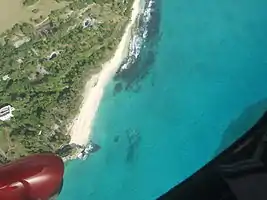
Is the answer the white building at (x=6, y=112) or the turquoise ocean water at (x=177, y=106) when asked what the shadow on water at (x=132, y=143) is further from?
the white building at (x=6, y=112)

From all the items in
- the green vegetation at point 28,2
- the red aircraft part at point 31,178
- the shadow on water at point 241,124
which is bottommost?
the red aircraft part at point 31,178

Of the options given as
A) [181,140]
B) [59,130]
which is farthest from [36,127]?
[181,140]

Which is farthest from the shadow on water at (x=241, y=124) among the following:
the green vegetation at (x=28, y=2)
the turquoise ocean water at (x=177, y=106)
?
the green vegetation at (x=28, y=2)

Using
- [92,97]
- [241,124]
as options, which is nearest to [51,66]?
[92,97]

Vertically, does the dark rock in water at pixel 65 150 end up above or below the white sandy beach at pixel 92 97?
below

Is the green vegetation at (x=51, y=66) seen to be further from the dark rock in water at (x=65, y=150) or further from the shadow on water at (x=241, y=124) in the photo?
the shadow on water at (x=241, y=124)

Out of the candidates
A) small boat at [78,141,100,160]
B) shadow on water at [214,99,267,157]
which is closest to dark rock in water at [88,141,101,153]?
small boat at [78,141,100,160]

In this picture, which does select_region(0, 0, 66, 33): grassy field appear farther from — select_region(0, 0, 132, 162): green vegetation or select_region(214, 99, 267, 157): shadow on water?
select_region(214, 99, 267, 157): shadow on water
